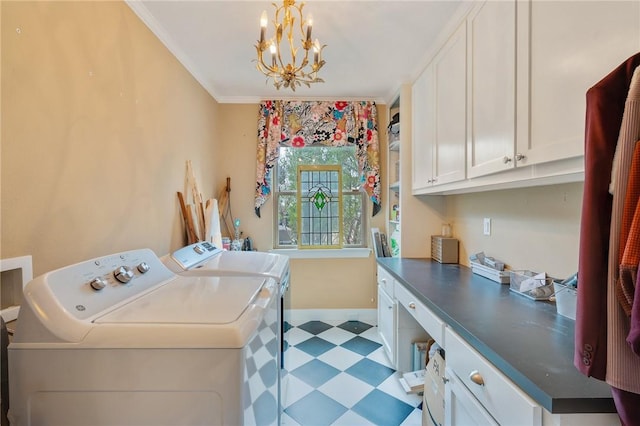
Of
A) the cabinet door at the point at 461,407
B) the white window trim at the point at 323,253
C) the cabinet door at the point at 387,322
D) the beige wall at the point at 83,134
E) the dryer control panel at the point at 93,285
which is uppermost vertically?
the beige wall at the point at 83,134

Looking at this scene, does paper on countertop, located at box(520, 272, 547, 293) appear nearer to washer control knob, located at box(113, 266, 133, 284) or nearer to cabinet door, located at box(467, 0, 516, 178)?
cabinet door, located at box(467, 0, 516, 178)

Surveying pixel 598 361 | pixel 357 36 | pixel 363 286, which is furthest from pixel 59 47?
pixel 363 286

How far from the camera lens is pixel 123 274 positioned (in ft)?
3.62

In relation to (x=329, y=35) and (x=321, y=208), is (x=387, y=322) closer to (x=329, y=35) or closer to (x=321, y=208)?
(x=321, y=208)

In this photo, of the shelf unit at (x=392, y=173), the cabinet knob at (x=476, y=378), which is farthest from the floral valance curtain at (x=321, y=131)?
the cabinet knob at (x=476, y=378)

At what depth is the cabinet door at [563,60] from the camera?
854mm

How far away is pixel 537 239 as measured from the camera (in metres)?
1.57

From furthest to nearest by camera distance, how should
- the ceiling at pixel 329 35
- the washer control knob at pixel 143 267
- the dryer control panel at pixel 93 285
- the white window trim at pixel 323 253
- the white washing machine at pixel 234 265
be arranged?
1. the white window trim at pixel 323 253
2. the ceiling at pixel 329 35
3. the white washing machine at pixel 234 265
4. the washer control knob at pixel 143 267
5. the dryer control panel at pixel 93 285

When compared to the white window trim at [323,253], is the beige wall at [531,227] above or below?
above

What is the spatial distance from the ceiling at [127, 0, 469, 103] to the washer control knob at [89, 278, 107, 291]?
1496mm

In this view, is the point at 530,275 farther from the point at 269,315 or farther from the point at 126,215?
the point at 126,215

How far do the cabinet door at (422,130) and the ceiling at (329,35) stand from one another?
0.51ft

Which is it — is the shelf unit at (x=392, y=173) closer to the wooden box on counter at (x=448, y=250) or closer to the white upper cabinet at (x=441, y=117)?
the white upper cabinet at (x=441, y=117)

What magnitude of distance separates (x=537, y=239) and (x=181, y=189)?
229cm
